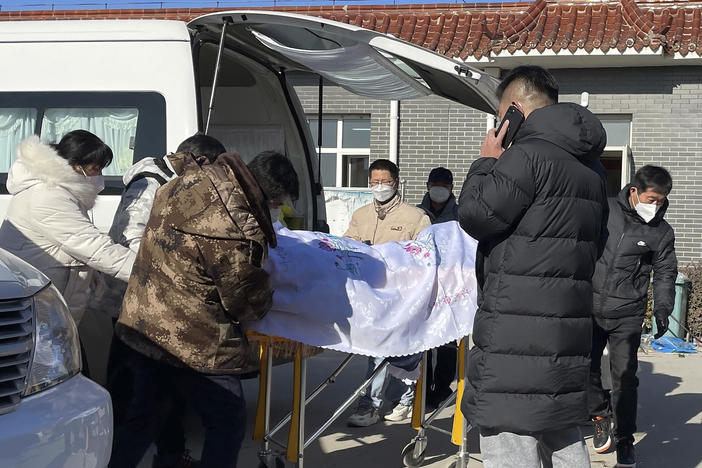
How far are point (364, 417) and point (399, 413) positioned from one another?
0.32 m

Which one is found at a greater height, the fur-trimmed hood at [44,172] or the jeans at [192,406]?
the fur-trimmed hood at [44,172]

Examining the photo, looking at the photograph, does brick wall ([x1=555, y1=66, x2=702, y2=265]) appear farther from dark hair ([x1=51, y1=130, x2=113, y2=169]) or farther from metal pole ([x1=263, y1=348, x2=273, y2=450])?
dark hair ([x1=51, y1=130, x2=113, y2=169])


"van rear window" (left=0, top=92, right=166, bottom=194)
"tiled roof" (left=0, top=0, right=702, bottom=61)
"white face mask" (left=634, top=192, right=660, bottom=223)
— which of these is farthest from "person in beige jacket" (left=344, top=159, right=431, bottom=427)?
"tiled roof" (left=0, top=0, right=702, bottom=61)

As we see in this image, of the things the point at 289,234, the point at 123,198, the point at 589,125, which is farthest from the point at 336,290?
the point at 589,125

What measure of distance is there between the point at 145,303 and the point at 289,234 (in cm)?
103

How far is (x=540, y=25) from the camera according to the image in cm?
1295

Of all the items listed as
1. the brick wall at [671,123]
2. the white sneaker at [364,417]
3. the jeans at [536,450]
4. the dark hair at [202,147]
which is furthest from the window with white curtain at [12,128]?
the brick wall at [671,123]

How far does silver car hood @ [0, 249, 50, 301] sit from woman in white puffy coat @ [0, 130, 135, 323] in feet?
4.49

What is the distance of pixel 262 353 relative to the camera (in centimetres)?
502

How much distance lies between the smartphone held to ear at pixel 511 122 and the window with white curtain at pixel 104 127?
2849 mm

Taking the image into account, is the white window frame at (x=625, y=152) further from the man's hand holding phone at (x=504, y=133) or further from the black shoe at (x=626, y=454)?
the man's hand holding phone at (x=504, y=133)

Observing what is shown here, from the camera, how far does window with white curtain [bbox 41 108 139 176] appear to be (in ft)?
19.2

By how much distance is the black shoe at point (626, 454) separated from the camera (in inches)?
228

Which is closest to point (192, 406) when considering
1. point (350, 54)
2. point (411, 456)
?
point (411, 456)
